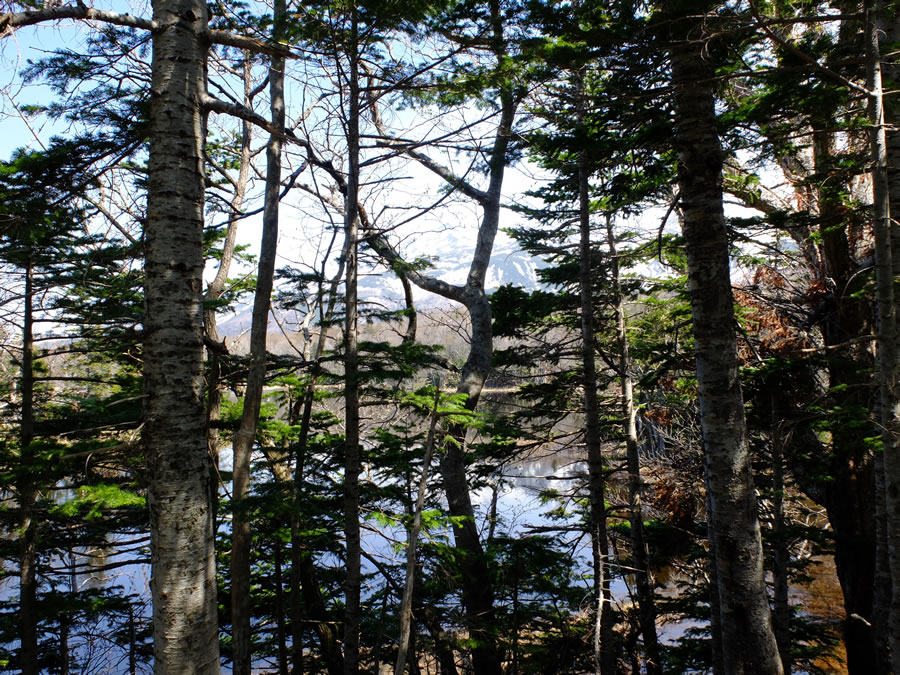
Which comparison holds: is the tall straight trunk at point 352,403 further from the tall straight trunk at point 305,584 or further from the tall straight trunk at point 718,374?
the tall straight trunk at point 718,374

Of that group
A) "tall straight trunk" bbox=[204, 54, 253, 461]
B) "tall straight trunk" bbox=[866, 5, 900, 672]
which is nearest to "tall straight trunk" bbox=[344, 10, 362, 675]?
"tall straight trunk" bbox=[204, 54, 253, 461]

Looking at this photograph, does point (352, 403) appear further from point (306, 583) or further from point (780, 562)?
point (780, 562)

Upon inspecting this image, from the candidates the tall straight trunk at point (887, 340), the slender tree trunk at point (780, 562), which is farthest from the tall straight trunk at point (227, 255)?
the slender tree trunk at point (780, 562)

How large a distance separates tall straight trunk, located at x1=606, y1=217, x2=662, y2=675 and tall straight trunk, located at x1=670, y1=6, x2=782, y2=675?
309 centimetres

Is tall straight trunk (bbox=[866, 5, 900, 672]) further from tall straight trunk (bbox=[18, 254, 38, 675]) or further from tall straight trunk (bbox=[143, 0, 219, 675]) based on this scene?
tall straight trunk (bbox=[18, 254, 38, 675])

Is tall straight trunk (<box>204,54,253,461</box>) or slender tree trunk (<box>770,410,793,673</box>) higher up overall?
tall straight trunk (<box>204,54,253,461</box>)

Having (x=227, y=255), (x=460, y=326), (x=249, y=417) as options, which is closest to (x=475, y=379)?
(x=460, y=326)

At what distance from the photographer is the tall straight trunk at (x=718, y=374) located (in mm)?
3861

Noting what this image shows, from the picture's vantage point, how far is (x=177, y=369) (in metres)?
2.82

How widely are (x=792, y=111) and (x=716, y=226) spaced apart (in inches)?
67.2

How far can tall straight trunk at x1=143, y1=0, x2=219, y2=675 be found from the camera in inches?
107

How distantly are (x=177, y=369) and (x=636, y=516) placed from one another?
779cm

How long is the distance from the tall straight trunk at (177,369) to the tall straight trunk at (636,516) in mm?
5798

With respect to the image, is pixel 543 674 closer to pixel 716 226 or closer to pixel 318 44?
pixel 716 226
